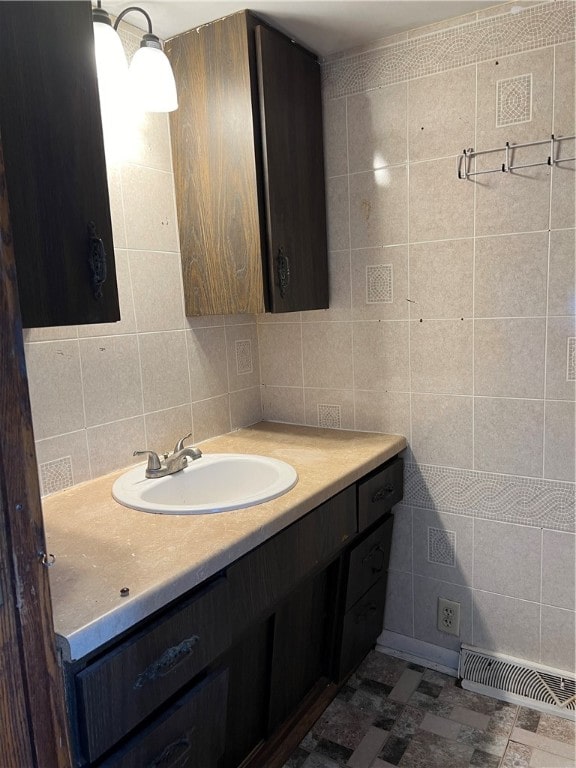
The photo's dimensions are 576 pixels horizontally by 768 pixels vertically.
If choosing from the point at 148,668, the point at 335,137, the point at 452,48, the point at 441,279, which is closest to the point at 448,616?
the point at 441,279

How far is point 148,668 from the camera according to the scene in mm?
944

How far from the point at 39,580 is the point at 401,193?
1553 millimetres

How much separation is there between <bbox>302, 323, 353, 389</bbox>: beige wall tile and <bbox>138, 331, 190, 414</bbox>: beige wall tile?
1.54 ft

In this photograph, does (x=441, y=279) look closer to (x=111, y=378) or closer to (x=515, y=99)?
(x=515, y=99)

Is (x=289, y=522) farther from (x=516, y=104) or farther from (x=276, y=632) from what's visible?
(x=516, y=104)

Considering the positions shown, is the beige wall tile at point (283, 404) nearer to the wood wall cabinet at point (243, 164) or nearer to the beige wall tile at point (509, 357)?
the wood wall cabinet at point (243, 164)

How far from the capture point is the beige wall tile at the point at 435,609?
1.83m

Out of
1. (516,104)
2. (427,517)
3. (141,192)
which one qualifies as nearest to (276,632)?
(427,517)

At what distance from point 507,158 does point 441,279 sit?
1.27 feet

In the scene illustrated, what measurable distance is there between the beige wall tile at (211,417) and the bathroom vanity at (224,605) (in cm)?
5

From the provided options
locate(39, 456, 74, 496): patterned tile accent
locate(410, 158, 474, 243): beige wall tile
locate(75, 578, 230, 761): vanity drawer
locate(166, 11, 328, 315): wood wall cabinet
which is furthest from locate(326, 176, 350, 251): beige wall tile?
locate(75, 578, 230, 761): vanity drawer

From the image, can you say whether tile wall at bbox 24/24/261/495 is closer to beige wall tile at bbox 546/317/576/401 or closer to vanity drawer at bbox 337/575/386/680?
vanity drawer at bbox 337/575/386/680

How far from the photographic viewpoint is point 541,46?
1.50 meters

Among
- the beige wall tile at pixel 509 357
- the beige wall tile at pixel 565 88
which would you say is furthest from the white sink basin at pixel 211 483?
the beige wall tile at pixel 565 88
